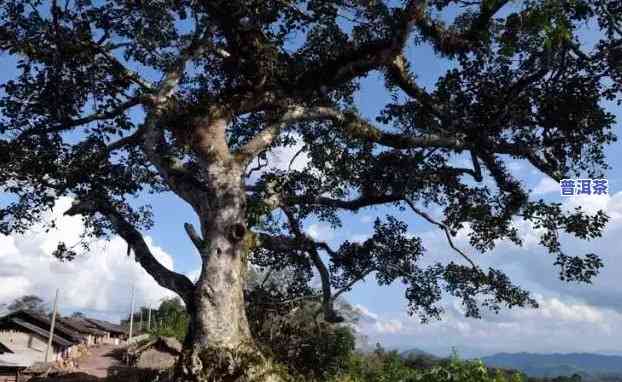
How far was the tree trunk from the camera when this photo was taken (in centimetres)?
830

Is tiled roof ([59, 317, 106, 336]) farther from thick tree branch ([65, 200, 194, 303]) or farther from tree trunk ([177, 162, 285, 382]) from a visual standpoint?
tree trunk ([177, 162, 285, 382])

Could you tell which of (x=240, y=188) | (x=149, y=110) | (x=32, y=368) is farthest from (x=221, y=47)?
(x=32, y=368)

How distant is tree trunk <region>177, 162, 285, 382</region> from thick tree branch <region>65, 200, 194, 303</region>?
0.46 metres

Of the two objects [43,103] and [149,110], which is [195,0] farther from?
[43,103]

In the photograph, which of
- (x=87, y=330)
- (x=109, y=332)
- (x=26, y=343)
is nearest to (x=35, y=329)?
(x=26, y=343)

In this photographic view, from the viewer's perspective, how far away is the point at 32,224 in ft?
42.1

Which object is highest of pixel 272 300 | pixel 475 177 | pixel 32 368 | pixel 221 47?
pixel 221 47

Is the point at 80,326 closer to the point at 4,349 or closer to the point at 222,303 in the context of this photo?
the point at 4,349

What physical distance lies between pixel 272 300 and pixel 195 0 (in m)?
6.46

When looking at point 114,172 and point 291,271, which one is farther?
point 291,271

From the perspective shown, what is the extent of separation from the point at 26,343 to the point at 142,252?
1202 inches

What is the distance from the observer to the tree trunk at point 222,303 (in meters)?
8.30

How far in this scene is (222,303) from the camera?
873 cm

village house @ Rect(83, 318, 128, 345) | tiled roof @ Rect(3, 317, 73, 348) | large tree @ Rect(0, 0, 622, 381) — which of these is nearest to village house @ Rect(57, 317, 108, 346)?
village house @ Rect(83, 318, 128, 345)
